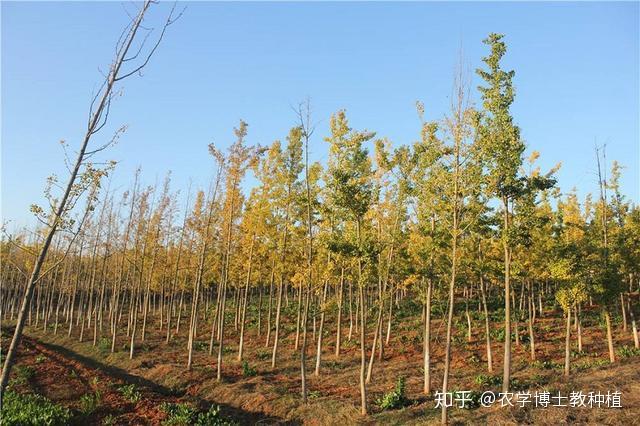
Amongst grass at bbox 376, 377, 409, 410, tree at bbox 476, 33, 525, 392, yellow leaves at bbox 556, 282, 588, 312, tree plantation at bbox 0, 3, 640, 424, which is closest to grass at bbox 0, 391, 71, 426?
tree plantation at bbox 0, 3, 640, 424

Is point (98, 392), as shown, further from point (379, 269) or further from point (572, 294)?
point (572, 294)

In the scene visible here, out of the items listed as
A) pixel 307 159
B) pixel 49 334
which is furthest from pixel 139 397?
pixel 49 334

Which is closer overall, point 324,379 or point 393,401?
point 393,401

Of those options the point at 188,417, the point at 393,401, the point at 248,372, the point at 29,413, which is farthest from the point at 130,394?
the point at 393,401

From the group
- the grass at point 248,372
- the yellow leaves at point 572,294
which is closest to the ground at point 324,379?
the grass at point 248,372

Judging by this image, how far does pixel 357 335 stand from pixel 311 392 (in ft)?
47.4

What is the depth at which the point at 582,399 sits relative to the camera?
13445 mm

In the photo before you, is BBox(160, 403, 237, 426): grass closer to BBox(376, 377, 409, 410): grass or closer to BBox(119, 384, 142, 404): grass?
BBox(119, 384, 142, 404): grass

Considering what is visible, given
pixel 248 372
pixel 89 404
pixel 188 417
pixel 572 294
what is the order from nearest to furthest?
pixel 188 417
pixel 89 404
pixel 572 294
pixel 248 372

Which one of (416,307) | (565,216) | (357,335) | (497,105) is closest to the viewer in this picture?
(497,105)

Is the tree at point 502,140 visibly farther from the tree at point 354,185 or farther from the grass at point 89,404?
the grass at point 89,404

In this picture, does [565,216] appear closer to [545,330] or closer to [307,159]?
[545,330]

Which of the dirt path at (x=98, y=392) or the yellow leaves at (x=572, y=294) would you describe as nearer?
the dirt path at (x=98, y=392)

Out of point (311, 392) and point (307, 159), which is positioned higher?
point (307, 159)
